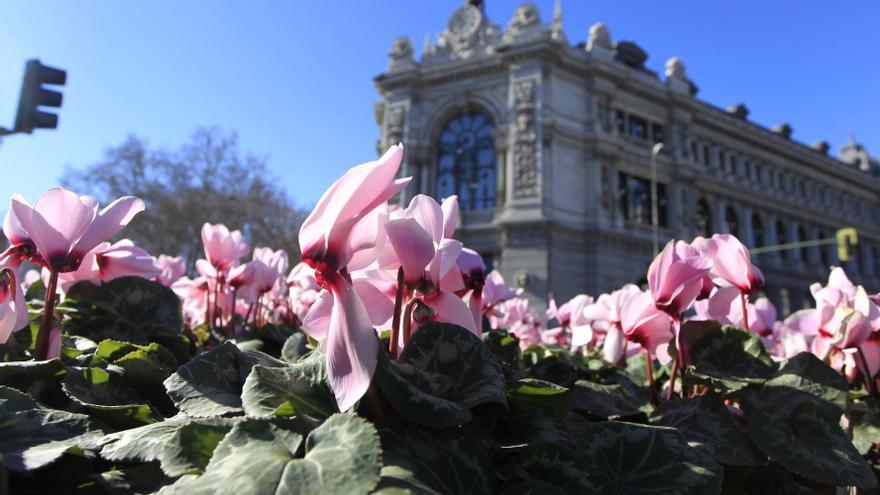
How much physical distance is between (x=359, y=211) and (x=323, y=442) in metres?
0.33

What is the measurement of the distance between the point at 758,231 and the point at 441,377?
1599 inches

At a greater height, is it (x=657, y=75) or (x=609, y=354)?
(x=657, y=75)

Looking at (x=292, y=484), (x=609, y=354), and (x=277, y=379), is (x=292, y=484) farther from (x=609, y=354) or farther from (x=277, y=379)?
(x=609, y=354)

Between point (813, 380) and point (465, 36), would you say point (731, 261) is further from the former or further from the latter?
point (465, 36)

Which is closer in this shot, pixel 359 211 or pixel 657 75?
pixel 359 211

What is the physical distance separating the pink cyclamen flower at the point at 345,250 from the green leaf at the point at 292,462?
0.08m

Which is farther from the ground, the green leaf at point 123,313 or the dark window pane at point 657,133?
the dark window pane at point 657,133

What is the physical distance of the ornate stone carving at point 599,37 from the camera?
29516 mm

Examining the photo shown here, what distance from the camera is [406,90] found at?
29.2m

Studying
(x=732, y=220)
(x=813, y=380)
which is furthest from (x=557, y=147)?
(x=813, y=380)

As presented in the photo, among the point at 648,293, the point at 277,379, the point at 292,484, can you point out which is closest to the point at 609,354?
the point at 648,293

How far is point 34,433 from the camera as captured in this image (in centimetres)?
89

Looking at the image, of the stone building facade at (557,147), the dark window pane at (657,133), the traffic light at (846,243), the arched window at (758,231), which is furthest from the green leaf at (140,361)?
the arched window at (758,231)

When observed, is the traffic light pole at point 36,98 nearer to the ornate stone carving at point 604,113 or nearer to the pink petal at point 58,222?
the pink petal at point 58,222
